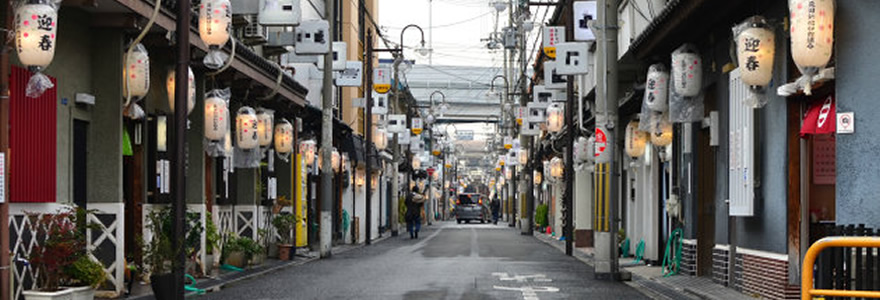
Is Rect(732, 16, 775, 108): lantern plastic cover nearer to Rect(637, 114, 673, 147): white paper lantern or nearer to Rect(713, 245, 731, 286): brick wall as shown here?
Rect(713, 245, 731, 286): brick wall

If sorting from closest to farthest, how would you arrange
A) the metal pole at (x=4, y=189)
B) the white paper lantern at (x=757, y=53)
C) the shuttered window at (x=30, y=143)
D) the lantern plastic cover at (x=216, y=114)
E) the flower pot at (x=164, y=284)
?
the metal pole at (x=4, y=189)
the shuttered window at (x=30, y=143)
the white paper lantern at (x=757, y=53)
the flower pot at (x=164, y=284)
the lantern plastic cover at (x=216, y=114)

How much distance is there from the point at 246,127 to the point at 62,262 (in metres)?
9.67

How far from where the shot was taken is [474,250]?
33.3m

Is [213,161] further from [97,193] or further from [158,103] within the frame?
[97,193]

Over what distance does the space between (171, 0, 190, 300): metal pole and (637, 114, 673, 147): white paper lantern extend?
400 inches

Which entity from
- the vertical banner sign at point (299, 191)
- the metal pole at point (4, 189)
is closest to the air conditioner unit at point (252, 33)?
the vertical banner sign at point (299, 191)

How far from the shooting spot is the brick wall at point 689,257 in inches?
838

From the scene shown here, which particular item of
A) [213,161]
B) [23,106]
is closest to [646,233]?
[213,161]

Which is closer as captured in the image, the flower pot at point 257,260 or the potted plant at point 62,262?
the potted plant at point 62,262

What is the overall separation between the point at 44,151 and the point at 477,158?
14464 centimetres

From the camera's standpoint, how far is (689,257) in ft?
70.7

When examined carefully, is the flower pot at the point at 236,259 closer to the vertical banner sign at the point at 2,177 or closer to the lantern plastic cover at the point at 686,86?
the lantern plastic cover at the point at 686,86

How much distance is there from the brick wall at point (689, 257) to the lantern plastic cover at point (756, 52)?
280 inches

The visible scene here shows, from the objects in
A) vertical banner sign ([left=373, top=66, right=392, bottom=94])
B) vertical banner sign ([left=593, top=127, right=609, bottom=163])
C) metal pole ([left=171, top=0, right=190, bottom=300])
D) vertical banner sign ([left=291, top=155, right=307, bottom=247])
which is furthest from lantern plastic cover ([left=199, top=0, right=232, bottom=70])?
vertical banner sign ([left=373, top=66, right=392, bottom=94])
